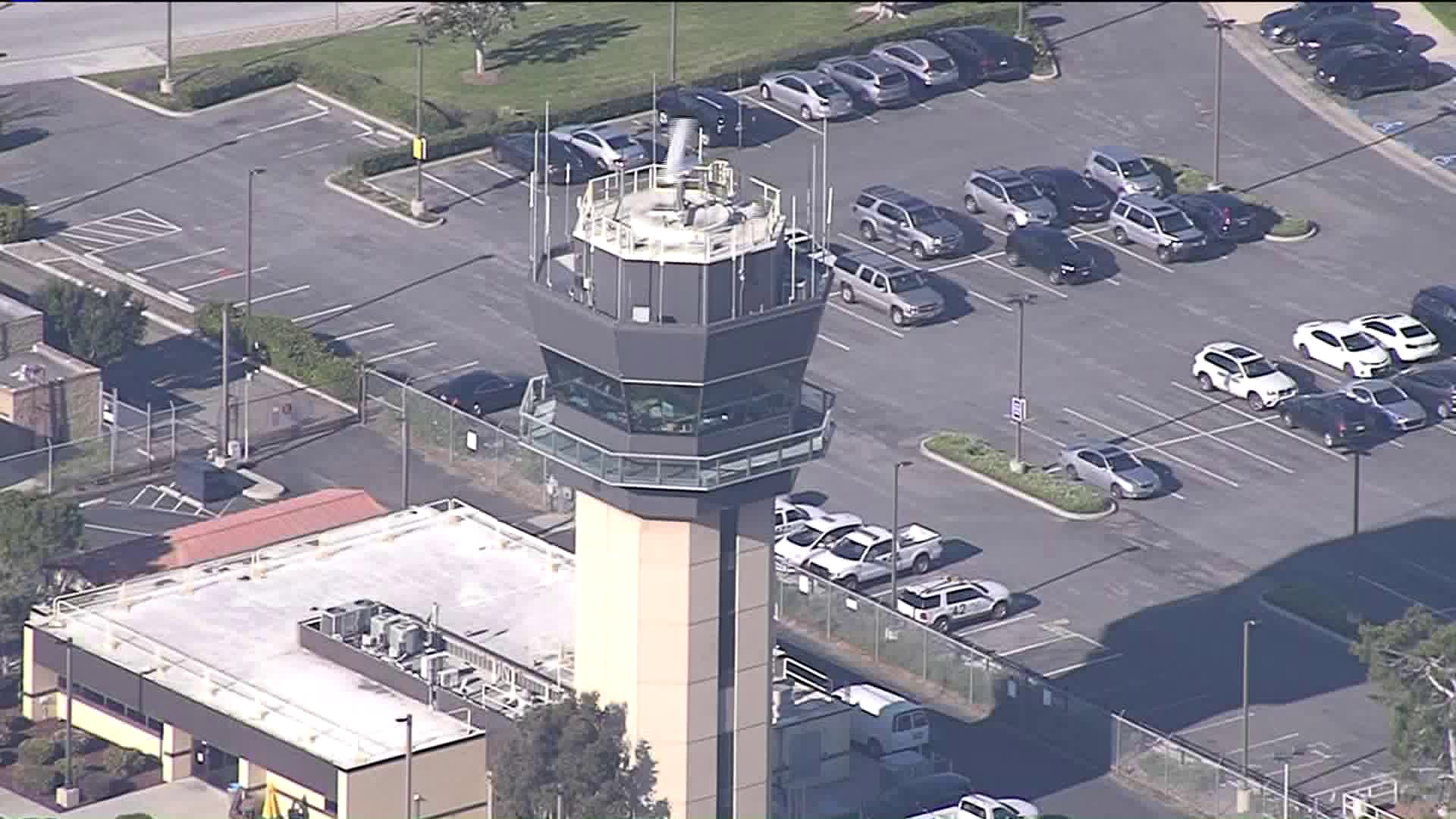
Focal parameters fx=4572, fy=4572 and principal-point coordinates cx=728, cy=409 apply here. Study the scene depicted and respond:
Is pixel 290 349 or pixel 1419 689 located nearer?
pixel 1419 689

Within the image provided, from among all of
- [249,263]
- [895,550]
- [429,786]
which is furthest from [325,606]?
[249,263]

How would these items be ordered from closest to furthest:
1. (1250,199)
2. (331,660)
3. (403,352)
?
(331,660) < (403,352) < (1250,199)

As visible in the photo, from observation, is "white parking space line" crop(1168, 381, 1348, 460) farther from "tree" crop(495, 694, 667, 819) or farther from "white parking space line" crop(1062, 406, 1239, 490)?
"tree" crop(495, 694, 667, 819)

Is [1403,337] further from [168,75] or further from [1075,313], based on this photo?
[168,75]

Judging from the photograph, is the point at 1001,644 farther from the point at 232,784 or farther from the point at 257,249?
the point at 257,249

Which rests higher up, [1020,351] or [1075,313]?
[1020,351]

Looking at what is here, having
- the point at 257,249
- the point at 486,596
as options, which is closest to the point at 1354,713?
the point at 486,596
